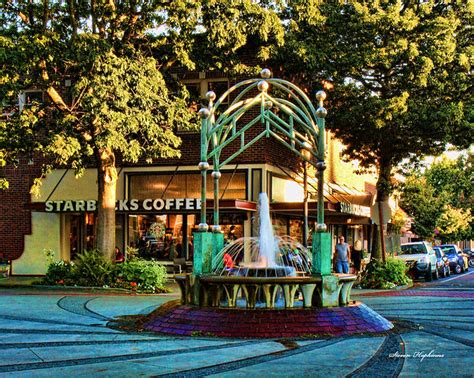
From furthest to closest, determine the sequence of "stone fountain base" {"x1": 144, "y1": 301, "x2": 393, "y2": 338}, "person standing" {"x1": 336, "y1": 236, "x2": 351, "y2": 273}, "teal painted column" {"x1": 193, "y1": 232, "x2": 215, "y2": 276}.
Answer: "person standing" {"x1": 336, "y1": 236, "x2": 351, "y2": 273} → "teal painted column" {"x1": 193, "y1": 232, "x2": 215, "y2": 276} → "stone fountain base" {"x1": 144, "y1": 301, "x2": 393, "y2": 338}

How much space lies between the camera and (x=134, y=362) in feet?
29.2

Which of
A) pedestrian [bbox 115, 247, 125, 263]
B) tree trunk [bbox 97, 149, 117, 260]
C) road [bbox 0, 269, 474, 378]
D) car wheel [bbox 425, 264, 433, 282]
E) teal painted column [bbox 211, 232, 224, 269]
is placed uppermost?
tree trunk [bbox 97, 149, 117, 260]

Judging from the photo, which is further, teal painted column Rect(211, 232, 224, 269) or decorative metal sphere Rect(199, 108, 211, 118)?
teal painted column Rect(211, 232, 224, 269)

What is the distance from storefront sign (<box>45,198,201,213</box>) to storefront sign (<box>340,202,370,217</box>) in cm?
600

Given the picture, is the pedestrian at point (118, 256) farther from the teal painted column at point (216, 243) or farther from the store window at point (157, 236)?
the teal painted column at point (216, 243)

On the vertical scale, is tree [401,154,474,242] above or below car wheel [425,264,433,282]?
above

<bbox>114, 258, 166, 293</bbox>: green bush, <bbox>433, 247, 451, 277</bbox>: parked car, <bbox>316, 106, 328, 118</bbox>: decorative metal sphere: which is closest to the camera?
<bbox>316, 106, 328, 118</bbox>: decorative metal sphere

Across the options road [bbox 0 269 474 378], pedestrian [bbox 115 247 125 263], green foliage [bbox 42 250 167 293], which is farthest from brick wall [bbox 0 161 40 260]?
road [bbox 0 269 474 378]

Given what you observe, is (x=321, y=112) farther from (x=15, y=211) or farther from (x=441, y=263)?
(x=441, y=263)

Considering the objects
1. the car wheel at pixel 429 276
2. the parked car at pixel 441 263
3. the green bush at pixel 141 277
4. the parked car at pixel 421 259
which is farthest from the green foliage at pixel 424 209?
the green bush at pixel 141 277

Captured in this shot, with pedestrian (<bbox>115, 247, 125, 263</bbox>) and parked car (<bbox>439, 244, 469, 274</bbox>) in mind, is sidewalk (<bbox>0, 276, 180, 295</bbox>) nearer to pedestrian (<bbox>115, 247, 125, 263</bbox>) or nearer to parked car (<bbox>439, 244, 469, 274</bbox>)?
pedestrian (<bbox>115, 247, 125, 263</bbox>)

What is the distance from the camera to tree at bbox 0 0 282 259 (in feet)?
64.1

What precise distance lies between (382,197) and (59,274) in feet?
39.6

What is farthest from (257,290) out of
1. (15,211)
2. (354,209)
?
(15,211)
